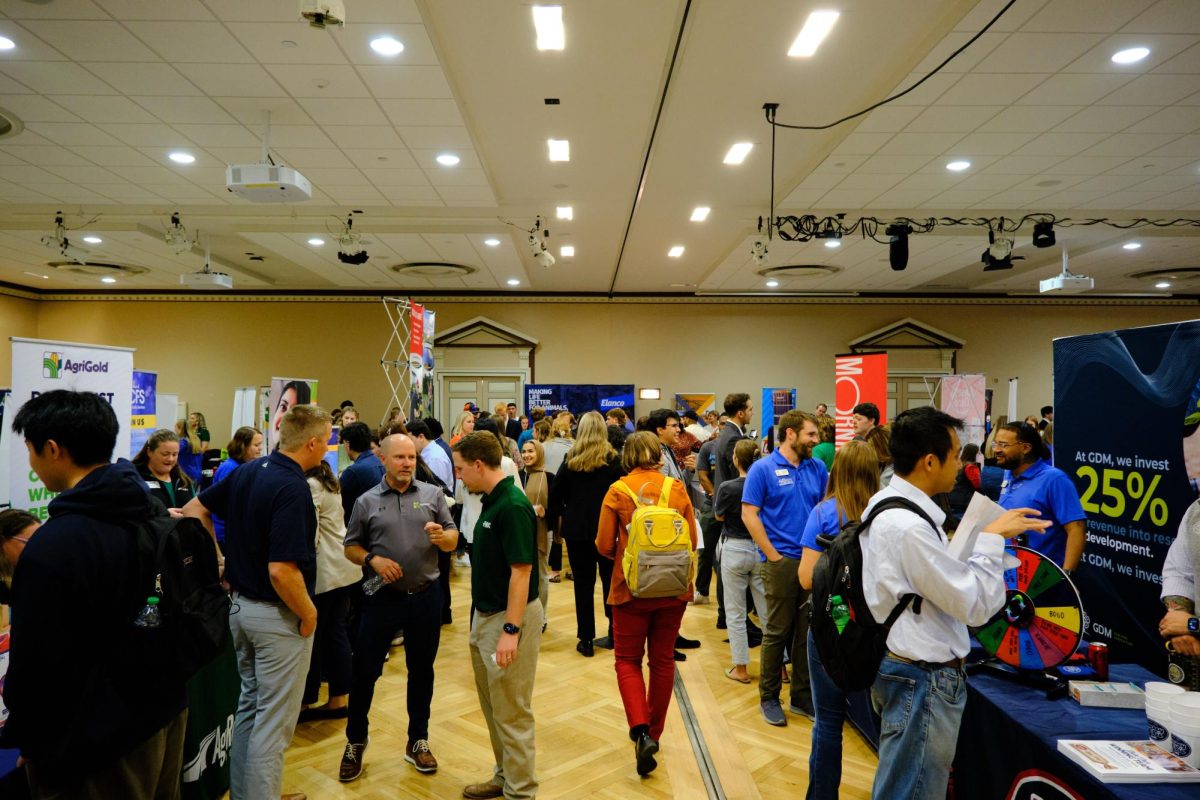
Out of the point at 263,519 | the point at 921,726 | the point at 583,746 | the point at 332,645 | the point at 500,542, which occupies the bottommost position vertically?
the point at 583,746

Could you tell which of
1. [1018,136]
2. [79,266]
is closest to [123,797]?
[1018,136]

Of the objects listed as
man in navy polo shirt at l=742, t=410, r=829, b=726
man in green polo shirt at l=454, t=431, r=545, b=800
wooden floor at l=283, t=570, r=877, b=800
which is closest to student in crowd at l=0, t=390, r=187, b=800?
man in green polo shirt at l=454, t=431, r=545, b=800

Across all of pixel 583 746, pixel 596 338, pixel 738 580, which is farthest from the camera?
pixel 596 338

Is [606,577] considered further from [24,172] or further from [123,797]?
[24,172]

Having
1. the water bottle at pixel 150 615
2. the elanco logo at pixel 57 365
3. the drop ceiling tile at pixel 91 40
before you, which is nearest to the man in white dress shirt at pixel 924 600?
the water bottle at pixel 150 615

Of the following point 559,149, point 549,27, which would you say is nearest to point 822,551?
point 549,27

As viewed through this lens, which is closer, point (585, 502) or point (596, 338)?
point (585, 502)

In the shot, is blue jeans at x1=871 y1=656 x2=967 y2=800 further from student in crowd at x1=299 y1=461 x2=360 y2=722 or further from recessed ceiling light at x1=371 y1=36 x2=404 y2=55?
recessed ceiling light at x1=371 y1=36 x2=404 y2=55

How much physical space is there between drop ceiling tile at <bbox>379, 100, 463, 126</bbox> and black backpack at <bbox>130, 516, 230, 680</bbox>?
4.42 meters

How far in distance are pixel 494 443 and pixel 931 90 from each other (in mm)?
4533

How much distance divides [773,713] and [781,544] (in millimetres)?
897

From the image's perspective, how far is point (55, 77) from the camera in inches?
191

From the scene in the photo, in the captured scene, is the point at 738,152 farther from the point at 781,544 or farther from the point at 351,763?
the point at 351,763

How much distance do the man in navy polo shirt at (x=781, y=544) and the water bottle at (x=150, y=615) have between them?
276 centimetres
